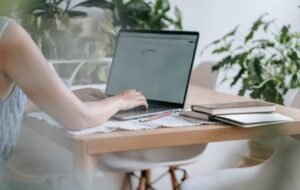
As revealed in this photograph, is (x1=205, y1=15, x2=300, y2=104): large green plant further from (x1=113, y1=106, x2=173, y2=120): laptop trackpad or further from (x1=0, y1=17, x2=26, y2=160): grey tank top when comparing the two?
(x1=0, y1=17, x2=26, y2=160): grey tank top

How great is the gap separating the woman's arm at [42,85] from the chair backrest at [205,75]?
942 mm

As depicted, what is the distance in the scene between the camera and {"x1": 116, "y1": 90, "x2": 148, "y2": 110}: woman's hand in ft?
3.16

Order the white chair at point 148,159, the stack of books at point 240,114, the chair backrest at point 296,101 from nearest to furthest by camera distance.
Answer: the stack of books at point 240,114
the white chair at point 148,159
the chair backrest at point 296,101

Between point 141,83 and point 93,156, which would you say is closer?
point 93,156

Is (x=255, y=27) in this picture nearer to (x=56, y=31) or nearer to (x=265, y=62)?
(x=265, y=62)

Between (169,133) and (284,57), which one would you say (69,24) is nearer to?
(169,133)

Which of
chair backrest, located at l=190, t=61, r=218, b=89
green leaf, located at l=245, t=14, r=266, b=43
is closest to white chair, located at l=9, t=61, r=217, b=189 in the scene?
chair backrest, located at l=190, t=61, r=218, b=89

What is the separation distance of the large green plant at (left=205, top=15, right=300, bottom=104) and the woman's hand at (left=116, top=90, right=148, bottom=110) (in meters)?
0.75

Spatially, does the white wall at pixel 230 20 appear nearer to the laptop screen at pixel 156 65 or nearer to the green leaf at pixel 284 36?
the green leaf at pixel 284 36

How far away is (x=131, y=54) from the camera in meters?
1.16

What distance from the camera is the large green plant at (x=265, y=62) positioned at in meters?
1.75

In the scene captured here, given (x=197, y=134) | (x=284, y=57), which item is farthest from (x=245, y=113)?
(x=284, y=57)

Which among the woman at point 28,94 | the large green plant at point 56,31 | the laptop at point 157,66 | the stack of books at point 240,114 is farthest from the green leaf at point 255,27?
the large green plant at point 56,31

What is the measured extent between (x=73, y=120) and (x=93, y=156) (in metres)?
0.07
